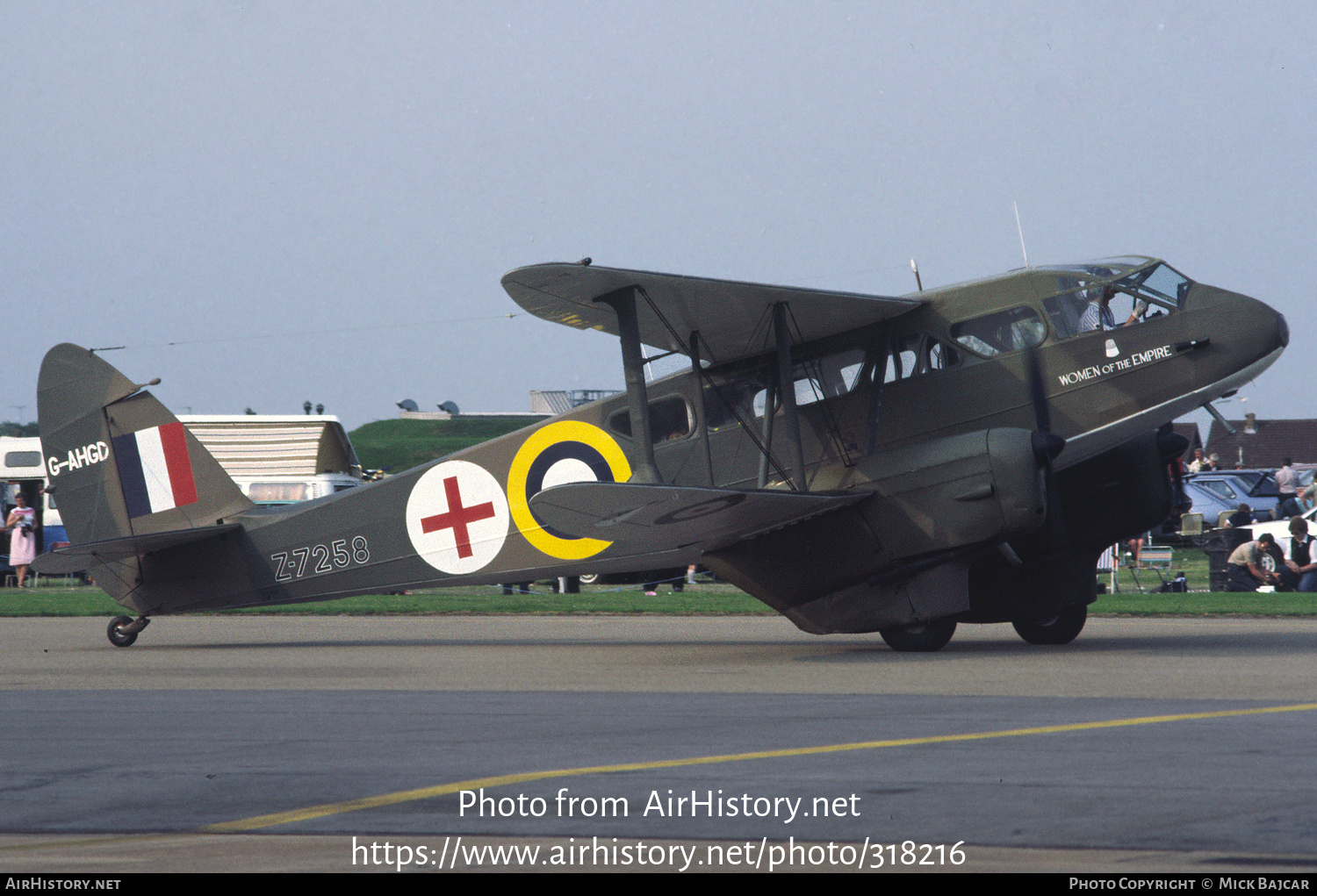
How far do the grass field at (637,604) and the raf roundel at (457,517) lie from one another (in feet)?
17.3

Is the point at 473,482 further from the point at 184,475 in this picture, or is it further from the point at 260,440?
the point at 260,440

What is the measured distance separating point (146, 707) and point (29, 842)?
14.5 feet

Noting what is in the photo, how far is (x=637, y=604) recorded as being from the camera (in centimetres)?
2025

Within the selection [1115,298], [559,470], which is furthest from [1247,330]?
[559,470]

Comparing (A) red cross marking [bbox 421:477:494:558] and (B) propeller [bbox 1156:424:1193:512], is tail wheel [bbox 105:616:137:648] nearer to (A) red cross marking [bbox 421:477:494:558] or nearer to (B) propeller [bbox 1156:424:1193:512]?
(A) red cross marking [bbox 421:477:494:558]

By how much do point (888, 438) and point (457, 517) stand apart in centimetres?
499

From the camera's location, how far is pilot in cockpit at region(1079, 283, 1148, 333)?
1158cm

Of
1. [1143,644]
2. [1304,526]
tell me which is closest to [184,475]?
[1143,644]

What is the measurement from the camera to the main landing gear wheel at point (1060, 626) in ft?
41.2

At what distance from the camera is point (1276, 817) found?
14.9 ft

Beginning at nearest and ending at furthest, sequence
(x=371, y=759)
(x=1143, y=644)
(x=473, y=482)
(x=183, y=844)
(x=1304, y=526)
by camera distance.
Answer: (x=183, y=844), (x=371, y=759), (x=1143, y=644), (x=473, y=482), (x=1304, y=526)

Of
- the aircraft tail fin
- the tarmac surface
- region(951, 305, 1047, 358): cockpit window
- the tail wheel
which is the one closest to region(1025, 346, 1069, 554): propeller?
region(951, 305, 1047, 358): cockpit window

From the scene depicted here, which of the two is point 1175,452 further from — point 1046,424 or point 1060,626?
point 1060,626
